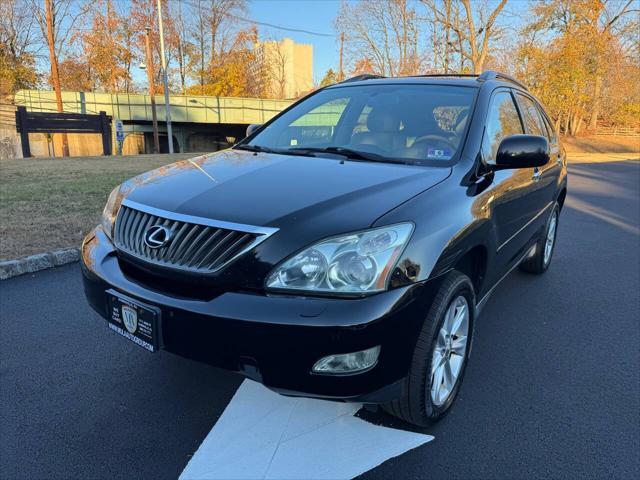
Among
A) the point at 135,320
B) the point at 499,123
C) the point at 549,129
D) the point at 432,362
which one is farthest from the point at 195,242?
the point at 549,129

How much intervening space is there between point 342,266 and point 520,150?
143 cm

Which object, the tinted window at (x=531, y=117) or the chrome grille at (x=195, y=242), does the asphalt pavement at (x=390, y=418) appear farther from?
the tinted window at (x=531, y=117)

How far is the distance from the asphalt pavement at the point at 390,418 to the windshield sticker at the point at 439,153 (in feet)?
4.28

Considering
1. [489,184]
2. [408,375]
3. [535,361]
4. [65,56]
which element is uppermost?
[65,56]

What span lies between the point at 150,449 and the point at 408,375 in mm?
1207

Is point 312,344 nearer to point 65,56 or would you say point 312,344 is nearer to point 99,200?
point 99,200

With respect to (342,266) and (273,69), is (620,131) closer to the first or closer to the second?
(273,69)

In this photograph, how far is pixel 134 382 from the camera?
8.90 feet

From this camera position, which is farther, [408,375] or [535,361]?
[535,361]

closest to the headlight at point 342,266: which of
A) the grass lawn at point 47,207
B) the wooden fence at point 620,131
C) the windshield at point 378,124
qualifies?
the windshield at point 378,124

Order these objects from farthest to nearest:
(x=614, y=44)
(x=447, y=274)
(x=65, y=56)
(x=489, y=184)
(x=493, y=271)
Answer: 1. (x=65, y=56)
2. (x=614, y=44)
3. (x=493, y=271)
4. (x=489, y=184)
5. (x=447, y=274)

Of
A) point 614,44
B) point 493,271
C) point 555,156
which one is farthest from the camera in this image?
point 614,44

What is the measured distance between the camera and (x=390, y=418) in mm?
2426

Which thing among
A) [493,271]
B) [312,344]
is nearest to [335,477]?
[312,344]
